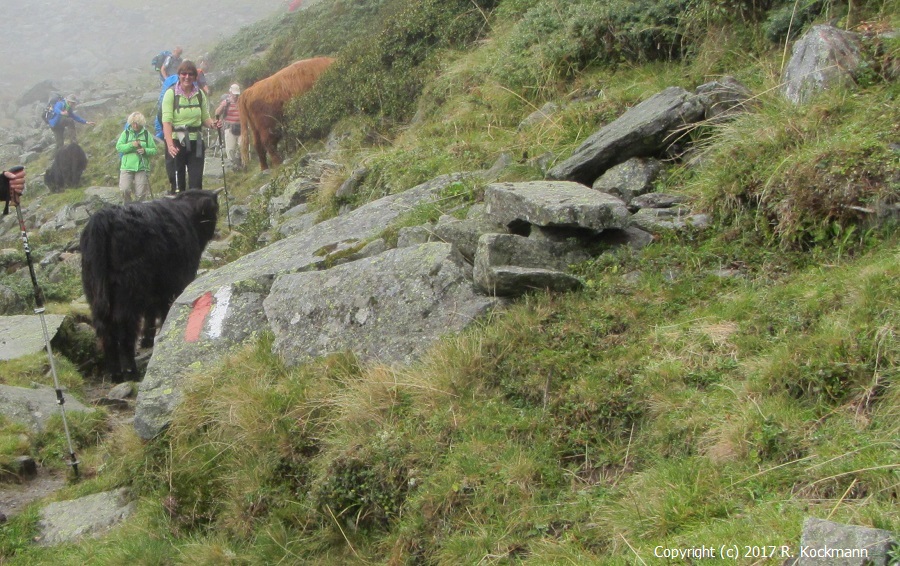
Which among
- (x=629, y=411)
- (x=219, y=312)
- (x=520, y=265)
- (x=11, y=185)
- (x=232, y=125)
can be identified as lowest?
(x=629, y=411)

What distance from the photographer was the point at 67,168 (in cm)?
2078

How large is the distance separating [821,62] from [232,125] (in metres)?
14.3

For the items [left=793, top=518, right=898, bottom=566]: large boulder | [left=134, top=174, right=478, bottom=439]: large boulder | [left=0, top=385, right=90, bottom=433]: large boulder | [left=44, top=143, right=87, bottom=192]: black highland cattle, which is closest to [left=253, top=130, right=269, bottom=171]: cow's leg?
[left=44, top=143, right=87, bottom=192]: black highland cattle

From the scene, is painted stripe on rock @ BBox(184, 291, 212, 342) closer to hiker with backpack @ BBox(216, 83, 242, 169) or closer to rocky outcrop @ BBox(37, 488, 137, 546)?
rocky outcrop @ BBox(37, 488, 137, 546)

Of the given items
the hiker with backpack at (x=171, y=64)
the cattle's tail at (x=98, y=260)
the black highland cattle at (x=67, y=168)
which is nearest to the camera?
the cattle's tail at (x=98, y=260)

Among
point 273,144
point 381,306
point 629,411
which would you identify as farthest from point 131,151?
point 629,411

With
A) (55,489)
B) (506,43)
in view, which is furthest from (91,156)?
(55,489)

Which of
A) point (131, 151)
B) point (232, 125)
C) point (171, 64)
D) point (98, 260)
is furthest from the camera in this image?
point (171, 64)

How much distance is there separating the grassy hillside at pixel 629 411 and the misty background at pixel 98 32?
3914 centimetres

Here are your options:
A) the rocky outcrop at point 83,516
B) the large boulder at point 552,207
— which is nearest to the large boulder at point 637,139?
the large boulder at point 552,207

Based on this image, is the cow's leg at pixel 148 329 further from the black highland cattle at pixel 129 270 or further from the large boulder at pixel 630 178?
the large boulder at pixel 630 178

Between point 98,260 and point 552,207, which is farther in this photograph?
point 98,260

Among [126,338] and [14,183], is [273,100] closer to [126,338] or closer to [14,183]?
[126,338]

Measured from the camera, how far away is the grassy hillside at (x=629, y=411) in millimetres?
3715
